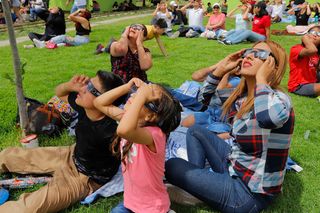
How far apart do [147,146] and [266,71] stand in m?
1.13

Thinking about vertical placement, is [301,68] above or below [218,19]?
above

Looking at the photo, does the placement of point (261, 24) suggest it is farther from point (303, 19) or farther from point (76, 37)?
point (76, 37)

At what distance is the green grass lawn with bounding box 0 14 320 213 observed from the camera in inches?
133

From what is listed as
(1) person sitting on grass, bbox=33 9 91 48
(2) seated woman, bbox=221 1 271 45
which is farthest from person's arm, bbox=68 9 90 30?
(2) seated woman, bbox=221 1 271 45

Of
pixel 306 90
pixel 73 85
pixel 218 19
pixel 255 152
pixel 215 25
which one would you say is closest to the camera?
pixel 255 152

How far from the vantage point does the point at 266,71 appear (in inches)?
111

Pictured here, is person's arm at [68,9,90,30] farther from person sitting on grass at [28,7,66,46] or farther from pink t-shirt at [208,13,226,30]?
pink t-shirt at [208,13,226,30]

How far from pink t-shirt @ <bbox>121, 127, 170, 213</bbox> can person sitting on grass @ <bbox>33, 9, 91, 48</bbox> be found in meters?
8.75

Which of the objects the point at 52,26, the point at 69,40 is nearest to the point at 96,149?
the point at 69,40

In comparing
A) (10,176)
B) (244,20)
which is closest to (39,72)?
(10,176)

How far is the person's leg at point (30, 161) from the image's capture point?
362 cm

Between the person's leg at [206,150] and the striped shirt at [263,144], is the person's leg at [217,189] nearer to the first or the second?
the striped shirt at [263,144]

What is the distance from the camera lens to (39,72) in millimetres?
8008

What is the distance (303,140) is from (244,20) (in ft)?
28.6
